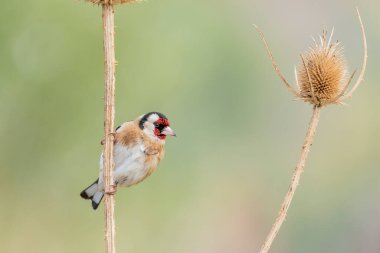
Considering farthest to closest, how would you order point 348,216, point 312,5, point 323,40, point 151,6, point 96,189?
point 348,216, point 312,5, point 151,6, point 96,189, point 323,40

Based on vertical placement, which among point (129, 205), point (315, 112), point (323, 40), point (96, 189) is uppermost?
point (323, 40)

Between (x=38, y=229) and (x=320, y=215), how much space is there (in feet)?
19.1

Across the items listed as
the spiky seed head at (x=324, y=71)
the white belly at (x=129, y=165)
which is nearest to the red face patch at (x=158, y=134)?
the white belly at (x=129, y=165)

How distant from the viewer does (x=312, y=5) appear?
13.5 metres

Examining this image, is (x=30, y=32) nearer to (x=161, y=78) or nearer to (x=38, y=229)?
(x=161, y=78)

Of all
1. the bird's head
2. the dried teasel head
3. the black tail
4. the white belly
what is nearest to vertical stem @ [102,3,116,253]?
the dried teasel head

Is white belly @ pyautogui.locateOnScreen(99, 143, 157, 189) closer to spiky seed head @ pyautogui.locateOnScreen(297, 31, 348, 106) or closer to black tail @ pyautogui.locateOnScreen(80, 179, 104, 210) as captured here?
black tail @ pyautogui.locateOnScreen(80, 179, 104, 210)

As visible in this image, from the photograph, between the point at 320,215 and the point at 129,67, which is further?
the point at 320,215

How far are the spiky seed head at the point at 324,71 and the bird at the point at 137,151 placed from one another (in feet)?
2.95

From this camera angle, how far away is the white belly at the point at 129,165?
4164 mm

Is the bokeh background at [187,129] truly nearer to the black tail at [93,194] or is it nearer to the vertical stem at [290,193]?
the black tail at [93,194]

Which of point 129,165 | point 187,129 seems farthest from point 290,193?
point 187,129

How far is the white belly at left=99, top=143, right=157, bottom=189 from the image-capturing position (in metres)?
4.16

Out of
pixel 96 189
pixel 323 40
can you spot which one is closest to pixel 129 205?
pixel 96 189
